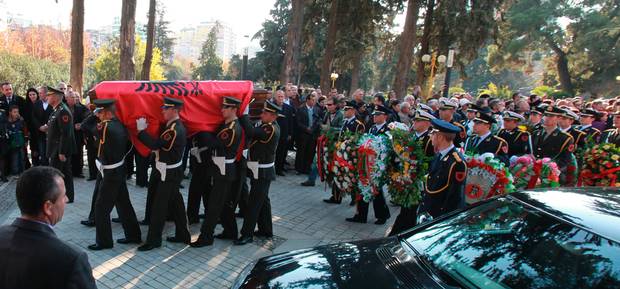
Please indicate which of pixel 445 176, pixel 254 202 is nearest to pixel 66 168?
pixel 254 202

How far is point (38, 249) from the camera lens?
6.55ft

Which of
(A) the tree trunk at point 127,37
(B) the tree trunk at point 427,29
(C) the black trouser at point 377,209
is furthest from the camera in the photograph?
(B) the tree trunk at point 427,29

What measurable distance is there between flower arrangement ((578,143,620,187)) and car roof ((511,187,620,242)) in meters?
3.87

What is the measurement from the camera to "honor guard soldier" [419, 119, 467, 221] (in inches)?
182

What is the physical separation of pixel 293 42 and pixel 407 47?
5428mm

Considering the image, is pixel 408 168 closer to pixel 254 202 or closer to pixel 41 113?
pixel 254 202

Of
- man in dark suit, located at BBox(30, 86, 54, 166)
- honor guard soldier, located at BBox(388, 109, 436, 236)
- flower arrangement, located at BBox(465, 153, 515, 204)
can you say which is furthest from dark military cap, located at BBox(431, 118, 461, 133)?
man in dark suit, located at BBox(30, 86, 54, 166)

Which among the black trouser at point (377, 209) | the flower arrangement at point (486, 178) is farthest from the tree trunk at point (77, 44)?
the flower arrangement at point (486, 178)

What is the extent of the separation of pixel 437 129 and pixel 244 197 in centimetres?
295

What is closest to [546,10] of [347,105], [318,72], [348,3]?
[318,72]

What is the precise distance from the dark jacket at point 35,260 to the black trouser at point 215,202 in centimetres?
341

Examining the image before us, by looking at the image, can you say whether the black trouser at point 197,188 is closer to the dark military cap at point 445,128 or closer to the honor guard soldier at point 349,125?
the honor guard soldier at point 349,125

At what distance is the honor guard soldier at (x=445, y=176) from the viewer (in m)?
4.62

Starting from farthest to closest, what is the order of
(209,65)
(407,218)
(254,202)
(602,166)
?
(209,65) → (602,166) → (407,218) → (254,202)
